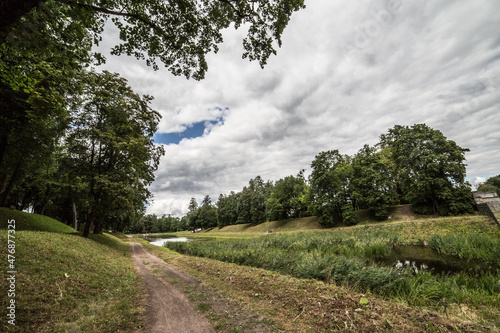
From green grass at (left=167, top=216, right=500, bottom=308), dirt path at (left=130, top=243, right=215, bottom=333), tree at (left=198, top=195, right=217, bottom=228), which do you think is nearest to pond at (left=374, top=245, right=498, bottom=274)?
green grass at (left=167, top=216, right=500, bottom=308)

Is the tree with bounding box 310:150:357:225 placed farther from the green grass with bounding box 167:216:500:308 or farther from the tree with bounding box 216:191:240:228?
the tree with bounding box 216:191:240:228

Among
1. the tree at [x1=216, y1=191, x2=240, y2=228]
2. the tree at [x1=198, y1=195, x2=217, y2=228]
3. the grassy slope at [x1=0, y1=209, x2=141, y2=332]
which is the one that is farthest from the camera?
the tree at [x1=198, y1=195, x2=217, y2=228]

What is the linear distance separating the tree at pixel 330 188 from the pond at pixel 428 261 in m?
22.0

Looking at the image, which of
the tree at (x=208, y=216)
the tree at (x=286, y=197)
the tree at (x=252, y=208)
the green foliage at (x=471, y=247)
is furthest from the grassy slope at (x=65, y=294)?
the tree at (x=208, y=216)

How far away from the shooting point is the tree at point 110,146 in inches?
560

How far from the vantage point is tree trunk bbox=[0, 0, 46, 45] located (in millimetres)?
3215

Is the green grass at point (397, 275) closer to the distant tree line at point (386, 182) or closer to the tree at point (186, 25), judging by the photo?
the tree at point (186, 25)

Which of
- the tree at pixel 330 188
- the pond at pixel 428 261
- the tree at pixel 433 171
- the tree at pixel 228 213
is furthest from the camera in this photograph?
the tree at pixel 228 213

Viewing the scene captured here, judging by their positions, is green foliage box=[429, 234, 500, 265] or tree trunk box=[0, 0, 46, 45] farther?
green foliage box=[429, 234, 500, 265]

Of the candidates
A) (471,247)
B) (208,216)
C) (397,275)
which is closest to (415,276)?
(397,275)

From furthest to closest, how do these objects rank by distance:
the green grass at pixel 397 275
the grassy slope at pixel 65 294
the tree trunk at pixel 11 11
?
the green grass at pixel 397 275 → the grassy slope at pixel 65 294 → the tree trunk at pixel 11 11

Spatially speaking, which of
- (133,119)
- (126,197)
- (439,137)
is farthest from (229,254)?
(439,137)

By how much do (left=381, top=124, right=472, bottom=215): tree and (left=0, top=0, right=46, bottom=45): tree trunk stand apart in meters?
37.0

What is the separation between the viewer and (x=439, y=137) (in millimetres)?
27328
